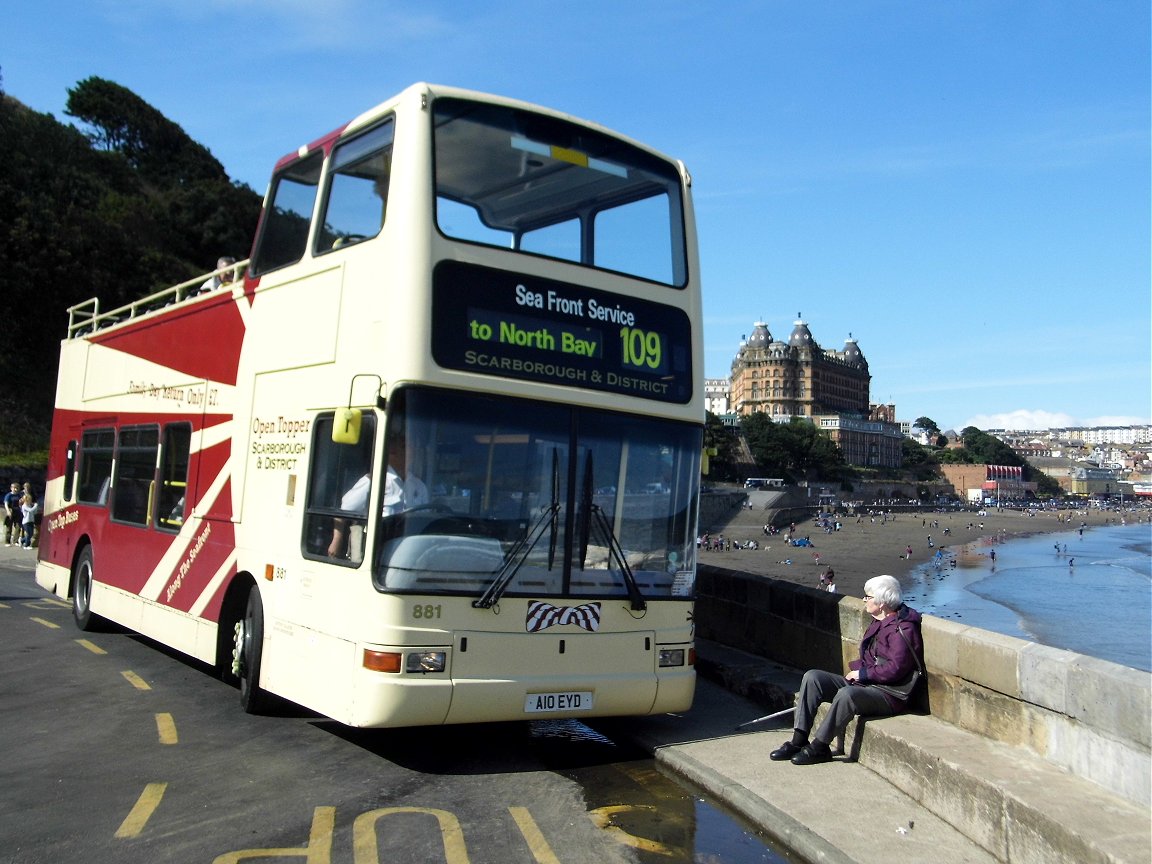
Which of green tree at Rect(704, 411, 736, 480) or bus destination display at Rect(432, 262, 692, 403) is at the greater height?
green tree at Rect(704, 411, 736, 480)

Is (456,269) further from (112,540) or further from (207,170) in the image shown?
(207,170)

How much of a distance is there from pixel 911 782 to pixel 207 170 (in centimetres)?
9429

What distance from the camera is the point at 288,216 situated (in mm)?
8945

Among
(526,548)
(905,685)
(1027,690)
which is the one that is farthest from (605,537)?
(1027,690)

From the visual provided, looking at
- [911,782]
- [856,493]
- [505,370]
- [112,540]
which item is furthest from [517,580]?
[856,493]

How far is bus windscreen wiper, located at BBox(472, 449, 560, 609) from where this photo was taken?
697cm

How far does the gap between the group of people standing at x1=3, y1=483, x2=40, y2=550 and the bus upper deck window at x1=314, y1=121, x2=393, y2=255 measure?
2434cm

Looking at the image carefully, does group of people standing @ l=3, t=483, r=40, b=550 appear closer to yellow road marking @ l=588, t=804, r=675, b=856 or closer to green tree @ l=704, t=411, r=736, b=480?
yellow road marking @ l=588, t=804, r=675, b=856

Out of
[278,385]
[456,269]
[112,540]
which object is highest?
[456,269]

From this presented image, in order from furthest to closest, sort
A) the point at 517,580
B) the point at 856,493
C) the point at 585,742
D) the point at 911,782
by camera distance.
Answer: the point at 856,493 < the point at 585,742 < the point at 517,580 < the point at 911,782

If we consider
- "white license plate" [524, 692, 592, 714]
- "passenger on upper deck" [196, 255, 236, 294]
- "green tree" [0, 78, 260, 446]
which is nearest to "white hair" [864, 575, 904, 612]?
"white license plate" [524, 692, 592, 714]

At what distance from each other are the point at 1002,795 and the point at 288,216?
6.89 m

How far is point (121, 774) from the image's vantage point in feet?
22.7

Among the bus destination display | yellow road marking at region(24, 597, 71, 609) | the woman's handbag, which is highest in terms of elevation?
the bus destination display
